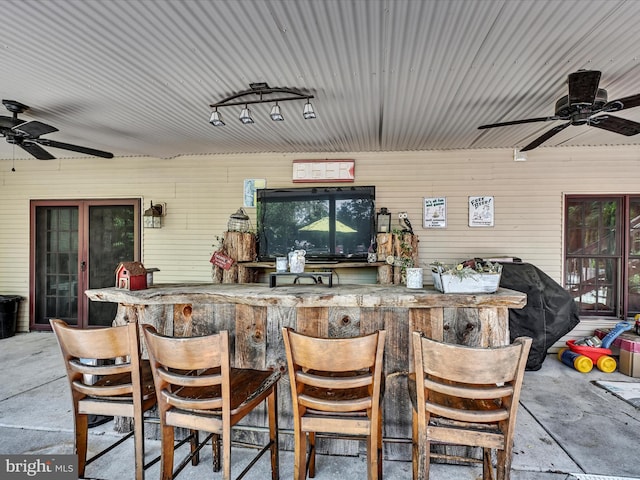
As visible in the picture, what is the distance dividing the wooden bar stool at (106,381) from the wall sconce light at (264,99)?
6.58ft

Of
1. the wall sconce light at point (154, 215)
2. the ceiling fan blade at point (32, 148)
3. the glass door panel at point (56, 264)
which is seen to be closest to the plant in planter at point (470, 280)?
the ceiling fan blade at point (32, 148)

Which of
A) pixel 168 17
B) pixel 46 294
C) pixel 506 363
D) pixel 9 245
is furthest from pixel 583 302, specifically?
pixel 9 245

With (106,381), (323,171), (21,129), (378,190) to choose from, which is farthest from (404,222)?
(21,129)

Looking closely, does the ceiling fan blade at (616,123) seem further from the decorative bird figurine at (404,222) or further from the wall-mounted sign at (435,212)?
the decorative bird figurine at (404,222)

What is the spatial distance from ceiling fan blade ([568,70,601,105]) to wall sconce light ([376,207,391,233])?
2.52 m

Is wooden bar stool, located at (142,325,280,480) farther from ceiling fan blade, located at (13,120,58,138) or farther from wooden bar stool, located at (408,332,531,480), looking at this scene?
ceiling fan blade, located at (13,120,58,138)

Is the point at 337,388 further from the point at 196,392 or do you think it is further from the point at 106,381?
the point at 106,381

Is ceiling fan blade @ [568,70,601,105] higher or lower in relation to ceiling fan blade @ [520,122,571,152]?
higher

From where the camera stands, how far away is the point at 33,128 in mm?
3285

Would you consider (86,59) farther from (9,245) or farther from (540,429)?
(9,245)

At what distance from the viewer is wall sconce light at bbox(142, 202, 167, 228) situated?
5289 millimetres

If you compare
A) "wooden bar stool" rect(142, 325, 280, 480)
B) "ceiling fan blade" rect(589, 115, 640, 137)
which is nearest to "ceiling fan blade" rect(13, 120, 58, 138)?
"wooden bar stool" rect(142, 325, 280, 480)

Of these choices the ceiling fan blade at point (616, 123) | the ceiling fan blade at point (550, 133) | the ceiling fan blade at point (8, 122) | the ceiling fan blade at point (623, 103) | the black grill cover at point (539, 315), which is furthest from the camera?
the black grill cover at point (539, 315)

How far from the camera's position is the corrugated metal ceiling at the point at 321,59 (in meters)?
2.05
